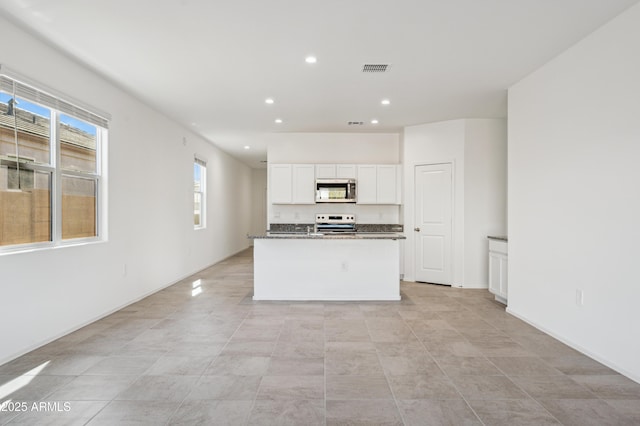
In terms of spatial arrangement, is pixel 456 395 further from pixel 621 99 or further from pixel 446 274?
pixel 446 274

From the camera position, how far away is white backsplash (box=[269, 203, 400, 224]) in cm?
689

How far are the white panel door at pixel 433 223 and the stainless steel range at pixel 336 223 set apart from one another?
1278 mm

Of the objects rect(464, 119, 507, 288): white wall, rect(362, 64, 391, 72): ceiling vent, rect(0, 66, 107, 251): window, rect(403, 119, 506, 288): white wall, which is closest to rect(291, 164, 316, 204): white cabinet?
rect(403, 119, 506, 288): white wall

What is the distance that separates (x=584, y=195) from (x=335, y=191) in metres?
4.14

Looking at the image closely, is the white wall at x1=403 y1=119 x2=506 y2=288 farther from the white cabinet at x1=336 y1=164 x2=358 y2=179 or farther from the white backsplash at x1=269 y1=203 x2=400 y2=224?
the white cabinet at x1=336 y1=164 x2=358 y2=179

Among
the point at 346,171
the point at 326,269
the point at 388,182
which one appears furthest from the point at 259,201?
the point at 326,269

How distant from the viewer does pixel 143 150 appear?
4926mm

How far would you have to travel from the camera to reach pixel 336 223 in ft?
22.4

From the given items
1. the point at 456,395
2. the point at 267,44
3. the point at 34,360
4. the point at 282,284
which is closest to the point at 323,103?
the point at 267,44

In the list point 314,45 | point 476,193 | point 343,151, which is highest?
point 314,45

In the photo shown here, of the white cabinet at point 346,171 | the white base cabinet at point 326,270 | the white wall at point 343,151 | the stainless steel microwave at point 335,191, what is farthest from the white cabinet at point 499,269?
the white cabinet at point 346,171

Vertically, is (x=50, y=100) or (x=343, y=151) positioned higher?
(x=343, y=151)

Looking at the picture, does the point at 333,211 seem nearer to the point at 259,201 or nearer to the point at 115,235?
the point at 115,235

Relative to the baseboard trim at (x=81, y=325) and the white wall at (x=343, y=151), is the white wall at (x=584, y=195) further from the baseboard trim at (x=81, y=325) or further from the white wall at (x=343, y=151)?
the baseboard trim at (x=81, y=325)
